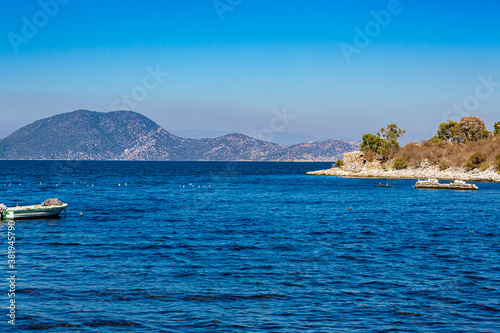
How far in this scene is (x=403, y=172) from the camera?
13462 cm

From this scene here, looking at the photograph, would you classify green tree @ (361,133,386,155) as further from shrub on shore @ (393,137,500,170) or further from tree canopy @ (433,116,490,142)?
tree canopy @ (433,116,490,142)

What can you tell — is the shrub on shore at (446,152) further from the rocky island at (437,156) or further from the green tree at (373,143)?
the green tree at (373,143)

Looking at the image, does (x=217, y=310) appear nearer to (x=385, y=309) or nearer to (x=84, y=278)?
(x=385, y=309)

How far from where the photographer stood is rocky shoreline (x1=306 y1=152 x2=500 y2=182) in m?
109

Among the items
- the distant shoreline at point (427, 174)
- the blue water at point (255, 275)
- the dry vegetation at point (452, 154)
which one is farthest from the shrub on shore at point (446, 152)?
the blue water at point (255, 275)

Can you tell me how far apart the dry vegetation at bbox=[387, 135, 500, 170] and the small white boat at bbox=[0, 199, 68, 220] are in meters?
106

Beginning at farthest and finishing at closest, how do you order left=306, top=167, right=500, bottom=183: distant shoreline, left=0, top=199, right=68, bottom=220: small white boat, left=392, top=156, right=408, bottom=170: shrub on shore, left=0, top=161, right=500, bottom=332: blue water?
left=392, top=156, right=408, bottom=170: shrub on shore, left=306, top=167, right=500, bottom=183: distant shoreline, left=0, top=199, right=68, bottom=220: small white boat, left=0, top=161, right=500, bottom=332: blue water

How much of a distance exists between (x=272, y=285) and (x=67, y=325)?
8.90 m

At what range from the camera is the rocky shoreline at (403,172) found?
109m

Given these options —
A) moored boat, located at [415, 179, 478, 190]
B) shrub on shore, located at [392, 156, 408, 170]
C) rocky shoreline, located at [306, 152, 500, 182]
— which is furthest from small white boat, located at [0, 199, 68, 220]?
shrub on shore, located at [392, 156, 408, 170]

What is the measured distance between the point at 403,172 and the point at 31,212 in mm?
113589

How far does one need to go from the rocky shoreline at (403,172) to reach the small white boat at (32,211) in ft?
301

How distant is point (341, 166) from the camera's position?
168250mm

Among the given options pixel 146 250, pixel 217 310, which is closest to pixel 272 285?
pixel 217 310
